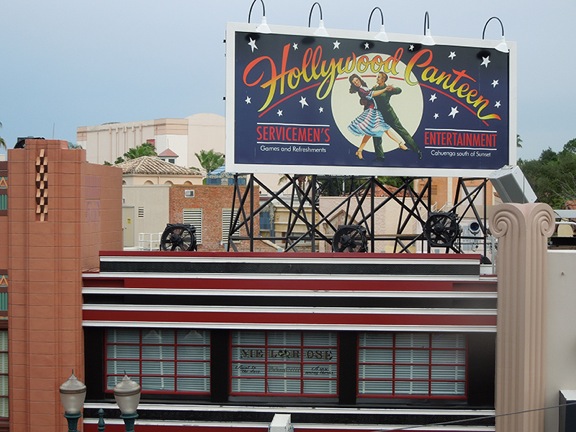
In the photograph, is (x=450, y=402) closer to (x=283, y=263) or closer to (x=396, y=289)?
(x=396, y=289)

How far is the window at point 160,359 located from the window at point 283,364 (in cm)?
70

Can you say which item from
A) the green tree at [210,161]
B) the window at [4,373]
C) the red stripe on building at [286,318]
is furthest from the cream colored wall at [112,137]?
the red stripe on building at [286,318]

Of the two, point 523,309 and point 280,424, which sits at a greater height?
point 523,309

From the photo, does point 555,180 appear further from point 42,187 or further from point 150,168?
point 42,187

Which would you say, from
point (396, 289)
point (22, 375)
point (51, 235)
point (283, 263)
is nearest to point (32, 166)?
point (51, 235)

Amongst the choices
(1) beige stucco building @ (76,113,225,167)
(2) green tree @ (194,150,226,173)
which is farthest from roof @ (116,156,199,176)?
(1) beige stucco building @ (76,113,225,167)

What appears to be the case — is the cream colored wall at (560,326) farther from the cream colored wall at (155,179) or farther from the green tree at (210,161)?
the green tree at (210,161)

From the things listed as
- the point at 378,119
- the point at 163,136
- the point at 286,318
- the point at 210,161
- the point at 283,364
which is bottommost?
the point at 283,364

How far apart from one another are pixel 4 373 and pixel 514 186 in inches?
439

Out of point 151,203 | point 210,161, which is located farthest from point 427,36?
point 210,161

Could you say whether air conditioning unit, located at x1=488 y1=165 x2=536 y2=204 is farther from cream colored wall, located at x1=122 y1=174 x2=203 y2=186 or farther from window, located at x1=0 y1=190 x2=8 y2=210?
cream colored wall, located at x1=122 y1=174 x2=203 y2=186

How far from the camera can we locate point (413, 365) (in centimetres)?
1930

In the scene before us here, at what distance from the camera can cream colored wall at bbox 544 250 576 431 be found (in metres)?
17.3

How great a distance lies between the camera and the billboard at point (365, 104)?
22.5 metres
